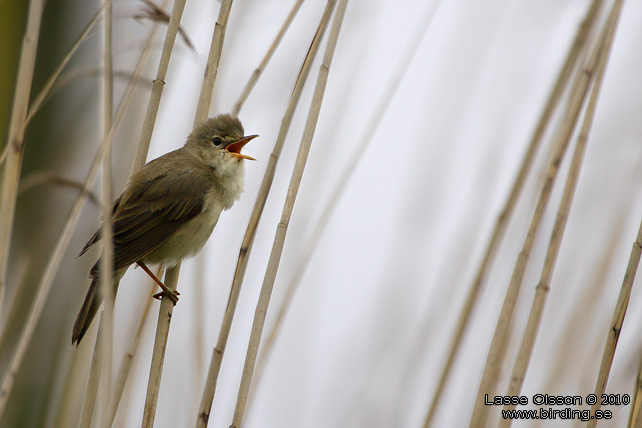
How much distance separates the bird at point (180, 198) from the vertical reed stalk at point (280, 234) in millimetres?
458

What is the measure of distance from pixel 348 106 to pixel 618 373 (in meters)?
1.51

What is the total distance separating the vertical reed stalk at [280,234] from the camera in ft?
5.90

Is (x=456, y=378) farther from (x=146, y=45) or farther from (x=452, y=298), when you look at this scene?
(x=146, y=45)

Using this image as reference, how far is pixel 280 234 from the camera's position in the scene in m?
1.90

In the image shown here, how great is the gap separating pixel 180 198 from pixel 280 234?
76 centimetres

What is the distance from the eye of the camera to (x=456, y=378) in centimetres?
260

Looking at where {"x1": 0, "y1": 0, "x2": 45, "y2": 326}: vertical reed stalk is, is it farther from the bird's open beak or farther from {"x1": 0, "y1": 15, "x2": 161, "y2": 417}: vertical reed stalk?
the bird's open beak

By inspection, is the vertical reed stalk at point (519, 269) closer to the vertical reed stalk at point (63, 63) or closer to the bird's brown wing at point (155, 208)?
the bird's brown wing at point (155, 208)

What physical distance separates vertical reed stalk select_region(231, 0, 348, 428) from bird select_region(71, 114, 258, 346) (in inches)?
18.0

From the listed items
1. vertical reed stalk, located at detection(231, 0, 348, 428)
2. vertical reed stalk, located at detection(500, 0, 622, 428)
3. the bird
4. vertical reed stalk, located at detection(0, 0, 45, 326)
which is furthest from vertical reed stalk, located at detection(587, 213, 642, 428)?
vertical reed stalk, located at detection(0, 0, 45, 326)

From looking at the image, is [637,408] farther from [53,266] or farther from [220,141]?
[220,141]

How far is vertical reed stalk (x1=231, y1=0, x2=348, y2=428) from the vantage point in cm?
180

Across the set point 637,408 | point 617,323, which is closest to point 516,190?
point 617,323

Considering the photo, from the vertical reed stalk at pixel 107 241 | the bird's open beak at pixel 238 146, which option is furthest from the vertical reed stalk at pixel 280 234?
the bird's open beak at pixel 238 146
